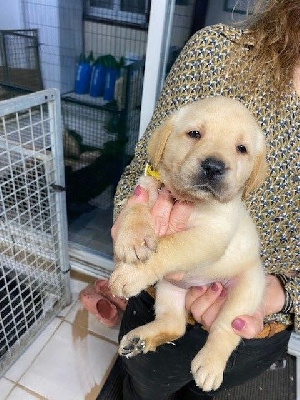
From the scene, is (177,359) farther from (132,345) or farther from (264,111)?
(264,111)

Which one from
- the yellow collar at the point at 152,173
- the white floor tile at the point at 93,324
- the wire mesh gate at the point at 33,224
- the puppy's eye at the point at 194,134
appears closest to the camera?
the puppy's eye at the point at 194,134

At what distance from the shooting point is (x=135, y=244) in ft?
2.68

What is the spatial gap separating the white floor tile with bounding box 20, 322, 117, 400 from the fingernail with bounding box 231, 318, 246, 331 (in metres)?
0.89

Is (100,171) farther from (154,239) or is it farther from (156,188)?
(154,239)

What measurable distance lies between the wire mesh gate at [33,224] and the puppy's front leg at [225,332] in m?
0.84

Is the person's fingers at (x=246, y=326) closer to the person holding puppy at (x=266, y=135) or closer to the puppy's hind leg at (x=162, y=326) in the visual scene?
the person holding puppy at (x=266, y=135)

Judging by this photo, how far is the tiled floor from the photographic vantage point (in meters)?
1.52

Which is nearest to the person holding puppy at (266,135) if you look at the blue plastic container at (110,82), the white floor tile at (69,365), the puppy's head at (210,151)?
the puppy's head at (210,151)

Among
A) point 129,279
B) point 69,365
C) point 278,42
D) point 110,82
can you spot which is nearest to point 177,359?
point 129,279

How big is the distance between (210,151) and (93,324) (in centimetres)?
130

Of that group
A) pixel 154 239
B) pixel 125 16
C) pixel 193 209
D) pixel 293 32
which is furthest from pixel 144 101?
pixel 154 239

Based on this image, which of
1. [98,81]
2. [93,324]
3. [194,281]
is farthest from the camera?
[98,81]

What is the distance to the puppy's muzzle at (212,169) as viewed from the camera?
2.73 feet

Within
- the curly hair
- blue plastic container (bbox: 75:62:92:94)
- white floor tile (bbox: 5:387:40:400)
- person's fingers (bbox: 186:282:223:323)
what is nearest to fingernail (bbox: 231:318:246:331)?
person's fingers (bbox: 186:282:223:323)
